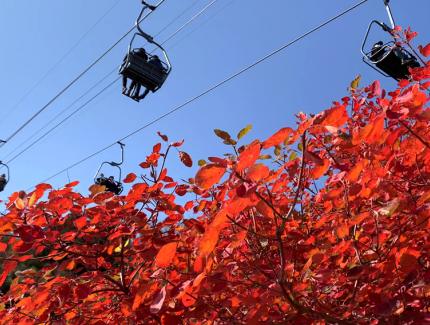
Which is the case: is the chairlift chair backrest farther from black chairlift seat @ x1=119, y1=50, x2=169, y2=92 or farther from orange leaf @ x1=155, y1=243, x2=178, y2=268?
orange leaf @ x1=155, y1=243, x2=178, y2=268

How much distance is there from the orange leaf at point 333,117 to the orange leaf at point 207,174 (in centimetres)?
21

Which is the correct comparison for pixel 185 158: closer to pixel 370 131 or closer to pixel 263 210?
pixel 263 210

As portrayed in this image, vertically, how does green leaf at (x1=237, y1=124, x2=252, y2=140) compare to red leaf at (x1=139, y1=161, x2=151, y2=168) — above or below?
below

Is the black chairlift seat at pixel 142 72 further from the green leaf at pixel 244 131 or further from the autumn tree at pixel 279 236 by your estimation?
the green leaf at pixel 244 131

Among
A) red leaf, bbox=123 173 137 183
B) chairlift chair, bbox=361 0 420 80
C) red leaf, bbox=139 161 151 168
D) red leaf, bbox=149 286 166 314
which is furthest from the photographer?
chairlift chair, bbox=361 0 420 80

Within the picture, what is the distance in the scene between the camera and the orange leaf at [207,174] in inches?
24.8

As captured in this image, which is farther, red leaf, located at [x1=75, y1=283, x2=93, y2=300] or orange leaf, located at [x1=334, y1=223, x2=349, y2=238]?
red leaf, located at [x1=75, y1=283, x2=93, y2=300]

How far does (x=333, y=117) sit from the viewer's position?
0.64 m

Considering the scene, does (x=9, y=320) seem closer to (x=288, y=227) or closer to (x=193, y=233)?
(x=193, y=233)

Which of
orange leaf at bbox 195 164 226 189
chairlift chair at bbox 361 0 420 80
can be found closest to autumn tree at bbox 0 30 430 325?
orange leaf at bbox 195 164 226 189

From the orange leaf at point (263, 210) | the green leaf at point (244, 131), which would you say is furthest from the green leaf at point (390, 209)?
the green leaf at point (244, 131)

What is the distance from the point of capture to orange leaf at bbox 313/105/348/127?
64cm

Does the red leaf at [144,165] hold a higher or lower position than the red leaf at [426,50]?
lower

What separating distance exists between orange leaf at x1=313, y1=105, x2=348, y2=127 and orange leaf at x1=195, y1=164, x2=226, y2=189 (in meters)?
0.21
